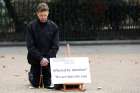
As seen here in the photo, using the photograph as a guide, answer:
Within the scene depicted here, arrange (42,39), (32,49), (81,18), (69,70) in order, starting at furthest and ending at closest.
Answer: (81,18) → (42,39) → (32,49) → (69,70)

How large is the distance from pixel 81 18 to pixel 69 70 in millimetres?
10028

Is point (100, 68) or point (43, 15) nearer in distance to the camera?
point (43, 15)

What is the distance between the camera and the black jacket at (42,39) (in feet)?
37.9

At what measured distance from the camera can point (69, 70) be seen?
37.2 feet

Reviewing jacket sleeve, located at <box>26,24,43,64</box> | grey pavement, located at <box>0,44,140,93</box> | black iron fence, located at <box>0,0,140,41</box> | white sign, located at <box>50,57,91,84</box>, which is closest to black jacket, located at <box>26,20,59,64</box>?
jacket sleeve, located at <box>26,24,43,64</box>

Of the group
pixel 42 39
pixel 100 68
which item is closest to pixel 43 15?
pixel 42 39

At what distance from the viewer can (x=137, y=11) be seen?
2152 centimetres

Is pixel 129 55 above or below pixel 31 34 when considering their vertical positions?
below

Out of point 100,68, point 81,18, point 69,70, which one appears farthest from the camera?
point 81,18

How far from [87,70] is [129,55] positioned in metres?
6.71

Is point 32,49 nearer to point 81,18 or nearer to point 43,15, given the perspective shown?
point 43,15

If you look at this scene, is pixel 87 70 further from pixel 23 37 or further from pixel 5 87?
pixel 23 37

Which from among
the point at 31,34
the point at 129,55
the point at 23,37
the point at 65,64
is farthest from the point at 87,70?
the point at 23,37

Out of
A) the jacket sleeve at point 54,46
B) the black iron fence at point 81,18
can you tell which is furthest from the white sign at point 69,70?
the black iron fence at point 81,18
